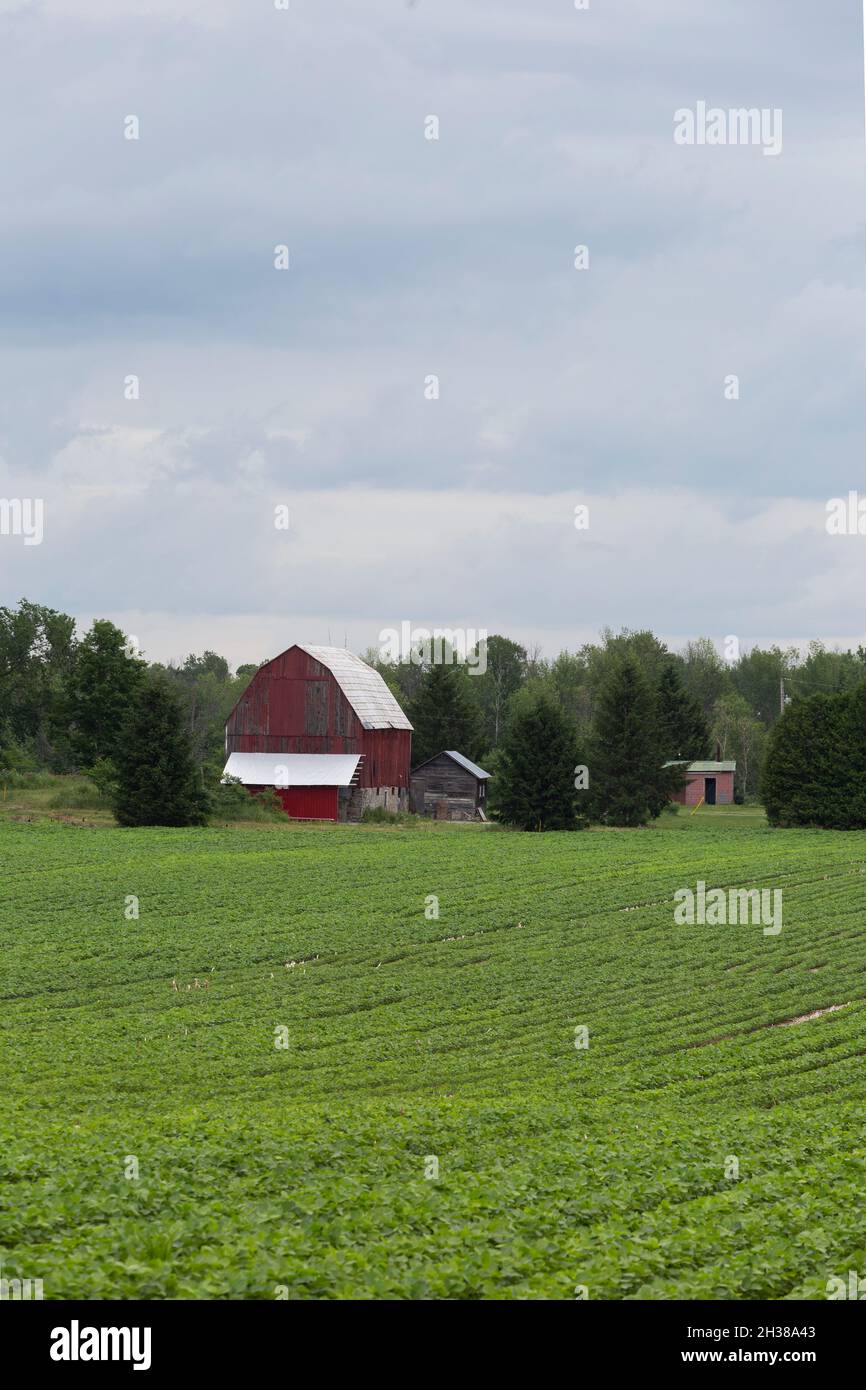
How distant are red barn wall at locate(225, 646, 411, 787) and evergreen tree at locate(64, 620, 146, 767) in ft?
36.3

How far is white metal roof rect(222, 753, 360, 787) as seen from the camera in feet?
243

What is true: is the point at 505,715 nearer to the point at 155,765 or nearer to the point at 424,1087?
the point at 155,765

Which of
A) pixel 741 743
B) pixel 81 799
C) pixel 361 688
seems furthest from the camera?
pixel 741 743

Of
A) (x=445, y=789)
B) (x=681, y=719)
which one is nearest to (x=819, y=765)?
(x=445, y=789)

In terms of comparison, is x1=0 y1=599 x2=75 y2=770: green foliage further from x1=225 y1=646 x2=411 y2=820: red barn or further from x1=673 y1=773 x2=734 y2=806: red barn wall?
x1=673 y1=773 x2=734 y2=806: red barn wall

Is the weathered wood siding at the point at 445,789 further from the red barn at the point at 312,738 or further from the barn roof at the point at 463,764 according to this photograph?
the red barn at the point at 312,738

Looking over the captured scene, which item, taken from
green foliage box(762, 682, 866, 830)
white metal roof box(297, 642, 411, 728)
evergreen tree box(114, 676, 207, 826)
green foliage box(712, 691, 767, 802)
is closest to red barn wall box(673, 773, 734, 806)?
green foliage box(712, 691, 767, 802)

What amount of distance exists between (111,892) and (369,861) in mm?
11843

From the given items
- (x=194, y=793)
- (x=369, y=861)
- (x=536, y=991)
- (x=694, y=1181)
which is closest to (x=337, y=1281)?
(x=694, y=1181)

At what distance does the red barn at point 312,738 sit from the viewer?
243ft

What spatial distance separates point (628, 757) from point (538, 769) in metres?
7.17

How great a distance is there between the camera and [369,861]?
164 feet

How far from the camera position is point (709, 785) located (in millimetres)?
101000
